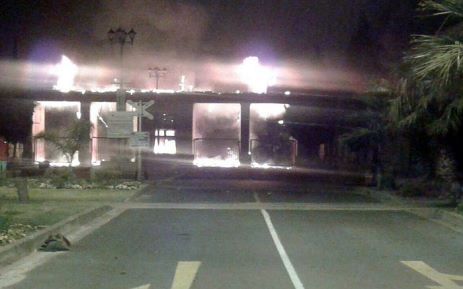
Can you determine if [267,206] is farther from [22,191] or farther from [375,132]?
[375,132]

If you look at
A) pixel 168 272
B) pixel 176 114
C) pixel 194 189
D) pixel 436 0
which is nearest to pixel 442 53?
pixel 436 0

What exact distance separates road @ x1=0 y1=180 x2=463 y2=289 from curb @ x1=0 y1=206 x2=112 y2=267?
57 cm

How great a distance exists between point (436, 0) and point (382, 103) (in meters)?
11.3

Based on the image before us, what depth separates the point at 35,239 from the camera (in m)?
13.4

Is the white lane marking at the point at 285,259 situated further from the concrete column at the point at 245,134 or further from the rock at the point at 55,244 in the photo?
the concrete column at the point at 245,134

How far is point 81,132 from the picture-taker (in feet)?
105

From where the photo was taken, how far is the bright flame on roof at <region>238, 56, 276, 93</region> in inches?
2506

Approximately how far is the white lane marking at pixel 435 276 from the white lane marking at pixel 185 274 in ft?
10.5

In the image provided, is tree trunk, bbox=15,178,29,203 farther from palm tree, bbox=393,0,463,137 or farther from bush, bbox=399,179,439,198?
bush, bbox=399,179,439,198

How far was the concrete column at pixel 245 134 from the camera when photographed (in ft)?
206

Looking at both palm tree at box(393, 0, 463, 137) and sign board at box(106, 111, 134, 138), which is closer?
palm tree at box(393, 0, 463, 137)

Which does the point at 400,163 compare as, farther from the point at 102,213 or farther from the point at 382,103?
the point at 102,213

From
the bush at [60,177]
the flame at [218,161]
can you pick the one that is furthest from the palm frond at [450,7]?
the flame at [218,161]

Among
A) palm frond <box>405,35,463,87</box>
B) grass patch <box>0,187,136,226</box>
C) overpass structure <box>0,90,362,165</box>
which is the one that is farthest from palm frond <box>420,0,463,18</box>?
overpass structure <box>0,90,362,165</box>
